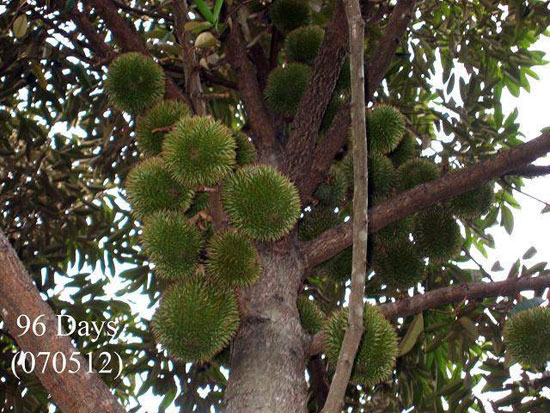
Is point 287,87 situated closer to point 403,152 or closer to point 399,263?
point 403,152

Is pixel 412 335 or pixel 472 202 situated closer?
pixel 412 335

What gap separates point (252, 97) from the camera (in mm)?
2975

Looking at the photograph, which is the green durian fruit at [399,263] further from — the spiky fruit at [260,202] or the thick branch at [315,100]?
the spiky fruit at [260,202]

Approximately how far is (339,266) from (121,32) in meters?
1.27

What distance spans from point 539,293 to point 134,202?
1460 millimetres

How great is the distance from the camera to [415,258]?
269 cm

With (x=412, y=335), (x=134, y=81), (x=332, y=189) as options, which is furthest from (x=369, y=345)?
(x=134, y=81)

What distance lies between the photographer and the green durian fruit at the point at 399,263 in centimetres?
268

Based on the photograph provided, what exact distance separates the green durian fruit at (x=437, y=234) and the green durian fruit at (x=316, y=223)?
34cm

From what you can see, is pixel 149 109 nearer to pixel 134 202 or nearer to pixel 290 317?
pixel 134 202

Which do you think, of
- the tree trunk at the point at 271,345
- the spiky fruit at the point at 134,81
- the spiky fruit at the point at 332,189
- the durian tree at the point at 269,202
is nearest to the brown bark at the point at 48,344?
the durian tree at the point at 269,202

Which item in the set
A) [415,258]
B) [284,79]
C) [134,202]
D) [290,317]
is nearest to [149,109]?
[134,202]

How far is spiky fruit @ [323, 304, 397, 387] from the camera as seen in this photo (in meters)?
1.97

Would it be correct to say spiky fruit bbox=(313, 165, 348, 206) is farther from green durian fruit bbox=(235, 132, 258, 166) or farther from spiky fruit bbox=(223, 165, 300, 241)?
spiky fruit bbox=(223, 165, 300, 241)
